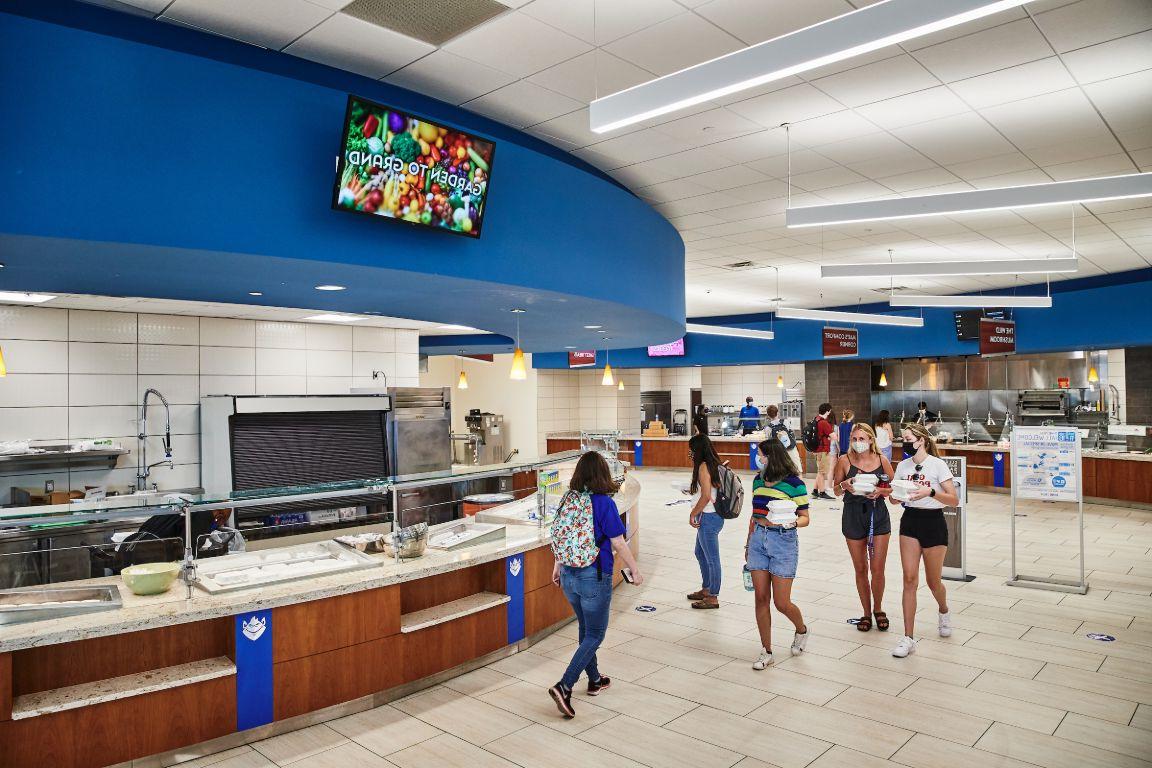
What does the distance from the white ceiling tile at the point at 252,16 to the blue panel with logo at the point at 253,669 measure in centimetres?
316

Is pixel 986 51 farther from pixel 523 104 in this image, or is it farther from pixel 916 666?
pixel 916 666

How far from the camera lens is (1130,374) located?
46.1 feet

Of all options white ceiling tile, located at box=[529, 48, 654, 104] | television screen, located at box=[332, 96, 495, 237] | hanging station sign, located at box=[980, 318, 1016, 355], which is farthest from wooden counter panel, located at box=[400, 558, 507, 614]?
hanging station sign, located at box=[980, 318, 1016, 355]

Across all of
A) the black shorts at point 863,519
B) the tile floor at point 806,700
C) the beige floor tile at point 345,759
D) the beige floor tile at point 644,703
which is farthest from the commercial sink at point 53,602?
the black shorts at point 863,519

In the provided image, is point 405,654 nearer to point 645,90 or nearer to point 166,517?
point 166,517

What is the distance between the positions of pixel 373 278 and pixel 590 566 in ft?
7.59

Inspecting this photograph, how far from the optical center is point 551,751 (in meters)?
4.02

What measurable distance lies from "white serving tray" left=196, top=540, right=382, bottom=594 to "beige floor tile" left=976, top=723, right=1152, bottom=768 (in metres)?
3.77

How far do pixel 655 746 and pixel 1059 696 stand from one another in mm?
2697

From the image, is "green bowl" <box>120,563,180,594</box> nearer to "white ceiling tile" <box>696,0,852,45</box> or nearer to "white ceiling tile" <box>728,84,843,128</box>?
"white ceiling tile" <box>696,0,852,45</box>

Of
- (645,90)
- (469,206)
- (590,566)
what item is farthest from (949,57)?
(590,566)

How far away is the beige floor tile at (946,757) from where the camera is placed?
3.81m

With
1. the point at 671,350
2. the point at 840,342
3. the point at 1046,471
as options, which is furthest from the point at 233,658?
the point at 671,350

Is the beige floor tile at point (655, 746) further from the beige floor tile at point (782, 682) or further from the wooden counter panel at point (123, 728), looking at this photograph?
the wooden counter panel at point (123, 728)
